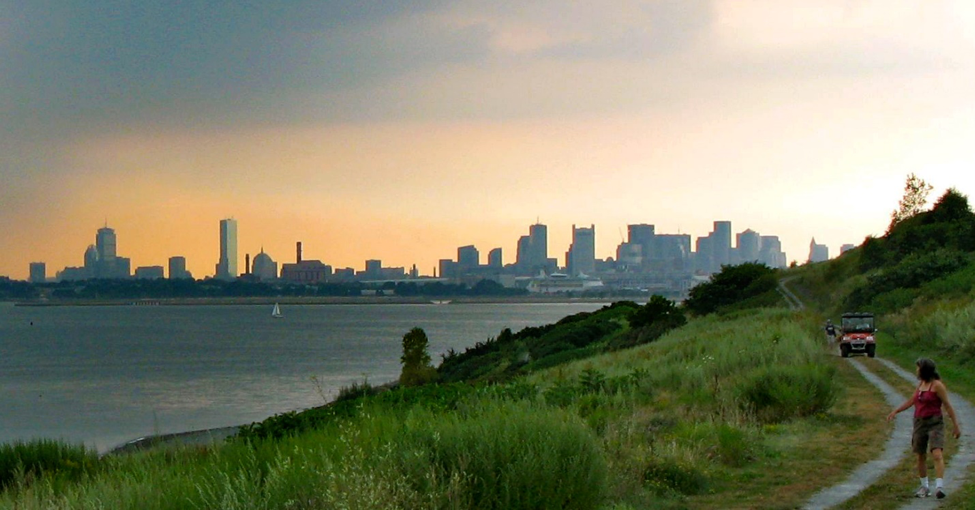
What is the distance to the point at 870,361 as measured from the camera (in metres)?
31.6

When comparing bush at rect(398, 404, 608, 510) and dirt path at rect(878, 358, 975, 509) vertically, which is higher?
bush at rect(398, 404, 608, 510)

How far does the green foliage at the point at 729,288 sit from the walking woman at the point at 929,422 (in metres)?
64.5

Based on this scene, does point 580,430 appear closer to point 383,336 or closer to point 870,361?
point 870,361

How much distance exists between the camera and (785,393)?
1844 centimetres

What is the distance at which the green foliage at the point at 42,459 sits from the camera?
45.3 ft

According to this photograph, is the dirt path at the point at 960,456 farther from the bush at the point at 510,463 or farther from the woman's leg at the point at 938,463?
the bush at the point at 510,463

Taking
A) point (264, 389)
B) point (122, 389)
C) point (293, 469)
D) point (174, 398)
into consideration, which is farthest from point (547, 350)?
point (293, 469)

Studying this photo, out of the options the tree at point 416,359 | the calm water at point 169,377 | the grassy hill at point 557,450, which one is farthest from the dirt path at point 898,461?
the tree at point 416,359

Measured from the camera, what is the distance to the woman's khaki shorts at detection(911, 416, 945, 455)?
1162 cm

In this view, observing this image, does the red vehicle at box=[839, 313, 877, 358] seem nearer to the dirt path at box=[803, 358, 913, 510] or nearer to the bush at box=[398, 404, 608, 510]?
the dirt path at box=[803, 358, 913, 510]

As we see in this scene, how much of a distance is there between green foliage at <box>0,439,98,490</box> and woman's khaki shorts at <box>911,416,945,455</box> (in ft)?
32.7

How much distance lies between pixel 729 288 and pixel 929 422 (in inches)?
2805

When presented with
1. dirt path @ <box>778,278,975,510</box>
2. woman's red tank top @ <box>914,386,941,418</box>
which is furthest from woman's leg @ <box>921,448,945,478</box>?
woman's red tank top @ <box>914,386,941,418</box>

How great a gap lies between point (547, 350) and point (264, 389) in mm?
16568
